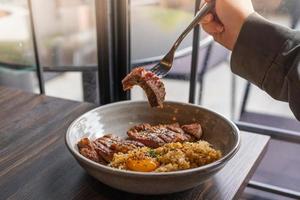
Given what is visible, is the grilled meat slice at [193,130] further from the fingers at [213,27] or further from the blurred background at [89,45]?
the blurred background at [89,45]

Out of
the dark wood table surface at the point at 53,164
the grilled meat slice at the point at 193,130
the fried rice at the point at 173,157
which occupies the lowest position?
the dark wood table surface at the point at 53,164

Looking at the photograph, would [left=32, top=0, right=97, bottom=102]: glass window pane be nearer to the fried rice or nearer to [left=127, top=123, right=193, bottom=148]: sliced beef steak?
[left=127, top=123, right=193, bottom=148]: sliced beef steak

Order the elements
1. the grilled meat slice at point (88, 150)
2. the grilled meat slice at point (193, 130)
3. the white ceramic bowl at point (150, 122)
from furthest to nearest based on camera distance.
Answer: the grilled meat slice at point (193, 130) < the grilled meat slice at point (88, 150) < the white ceramic bowl at point (150, 122)

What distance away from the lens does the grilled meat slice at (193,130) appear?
3.23ft

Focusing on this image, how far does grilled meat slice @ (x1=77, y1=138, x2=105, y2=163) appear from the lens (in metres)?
0.87

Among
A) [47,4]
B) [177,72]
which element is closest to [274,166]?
[177,72]

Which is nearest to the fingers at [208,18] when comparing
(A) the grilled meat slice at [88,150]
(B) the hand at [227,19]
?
(B) the hand at [227,19]

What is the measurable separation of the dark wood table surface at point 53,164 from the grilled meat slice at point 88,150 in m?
0.05

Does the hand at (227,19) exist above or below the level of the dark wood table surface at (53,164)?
above

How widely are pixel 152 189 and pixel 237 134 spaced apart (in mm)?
268

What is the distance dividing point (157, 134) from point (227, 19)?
34 centimetres

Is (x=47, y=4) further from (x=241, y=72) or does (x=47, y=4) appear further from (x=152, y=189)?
(x=152, y=189)

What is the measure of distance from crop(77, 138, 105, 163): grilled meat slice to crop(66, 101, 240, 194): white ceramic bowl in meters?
0.02

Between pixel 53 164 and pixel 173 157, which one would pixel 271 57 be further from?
pixel 53 164
